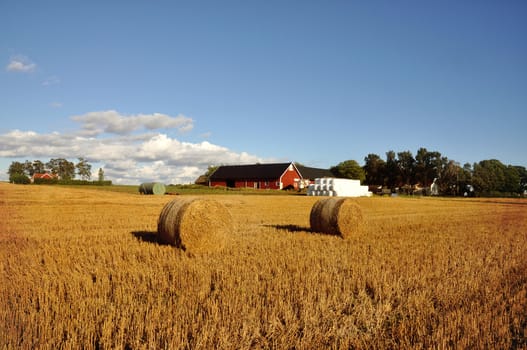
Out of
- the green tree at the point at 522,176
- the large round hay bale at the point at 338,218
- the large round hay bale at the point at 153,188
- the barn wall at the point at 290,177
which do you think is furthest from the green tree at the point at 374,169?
the large round hay bale at the point at 338,218

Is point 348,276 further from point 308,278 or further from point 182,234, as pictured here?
point 182,234

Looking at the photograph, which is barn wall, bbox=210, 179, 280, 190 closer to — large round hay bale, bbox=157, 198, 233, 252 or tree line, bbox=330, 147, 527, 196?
tree line, bbox=330, 147, 527, 196

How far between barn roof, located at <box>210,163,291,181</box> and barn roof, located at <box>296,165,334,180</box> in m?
6.72

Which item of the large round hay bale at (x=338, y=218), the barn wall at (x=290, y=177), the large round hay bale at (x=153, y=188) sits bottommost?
the large round hay bale at (x=338, y=218)

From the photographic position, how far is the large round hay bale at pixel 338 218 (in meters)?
12.9

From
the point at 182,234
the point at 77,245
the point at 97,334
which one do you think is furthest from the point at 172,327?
the point at 77,245

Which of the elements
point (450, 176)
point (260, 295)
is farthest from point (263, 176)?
point (260, 295)

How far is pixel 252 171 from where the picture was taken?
69250 mm

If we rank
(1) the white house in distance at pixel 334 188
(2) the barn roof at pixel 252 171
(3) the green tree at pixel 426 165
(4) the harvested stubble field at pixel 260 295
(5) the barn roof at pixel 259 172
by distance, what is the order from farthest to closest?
1. (3) the green tree at pixel 426 165
2. (5) the barn roof at pixel 259 172
3. (2) the barn roof at pixel 252 171
4. (1) the white house in distance at pixel 334 188
5. (4) the harvested stubble field at pixel 260 295

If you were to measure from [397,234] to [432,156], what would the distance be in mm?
75732

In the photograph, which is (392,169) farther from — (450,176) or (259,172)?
(259,172)

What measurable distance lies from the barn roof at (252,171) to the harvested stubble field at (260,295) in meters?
53.8

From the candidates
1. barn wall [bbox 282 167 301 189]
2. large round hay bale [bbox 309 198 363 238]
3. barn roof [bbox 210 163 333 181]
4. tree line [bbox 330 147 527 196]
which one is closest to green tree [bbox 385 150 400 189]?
tree line [bbox 330 147 527 196]

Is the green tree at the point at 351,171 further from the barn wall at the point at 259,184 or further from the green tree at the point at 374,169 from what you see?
the barn wall at the point at 259,184
